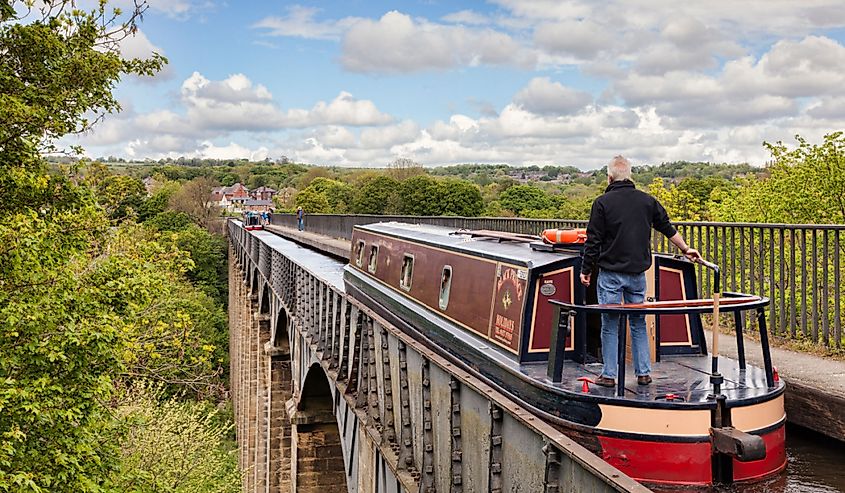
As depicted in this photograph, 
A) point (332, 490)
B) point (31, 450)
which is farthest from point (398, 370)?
point (332, 490)

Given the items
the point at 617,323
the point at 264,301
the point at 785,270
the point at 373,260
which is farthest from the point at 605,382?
the point at 264,301

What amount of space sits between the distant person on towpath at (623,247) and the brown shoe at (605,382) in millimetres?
203

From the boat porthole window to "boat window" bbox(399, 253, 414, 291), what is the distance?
274 centimetres

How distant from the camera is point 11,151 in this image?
35.2ft

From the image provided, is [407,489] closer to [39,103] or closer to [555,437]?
[555,437]

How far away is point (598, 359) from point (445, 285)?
2.48 m

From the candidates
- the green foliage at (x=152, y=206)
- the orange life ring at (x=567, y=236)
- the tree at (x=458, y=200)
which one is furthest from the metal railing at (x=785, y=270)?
the green foliage at (x=152, y=206)

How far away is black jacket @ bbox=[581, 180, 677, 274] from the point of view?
5328mm

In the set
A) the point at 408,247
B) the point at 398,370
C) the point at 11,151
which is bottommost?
the point at 398,370

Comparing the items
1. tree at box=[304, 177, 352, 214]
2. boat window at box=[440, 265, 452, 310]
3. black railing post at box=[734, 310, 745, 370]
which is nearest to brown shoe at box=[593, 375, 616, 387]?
black railing post at box=[734, 310, 745, 370]

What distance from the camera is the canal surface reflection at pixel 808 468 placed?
4723 mm

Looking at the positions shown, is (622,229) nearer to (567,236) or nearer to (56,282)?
(567,236)

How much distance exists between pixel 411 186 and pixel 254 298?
1208 inches

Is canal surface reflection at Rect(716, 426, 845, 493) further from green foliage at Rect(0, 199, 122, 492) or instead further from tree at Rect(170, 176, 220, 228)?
tree at Rect(170, 176, 220, 228)
